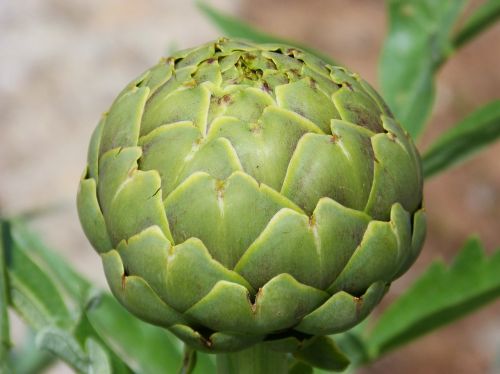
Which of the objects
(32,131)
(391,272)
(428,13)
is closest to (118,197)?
(391,272)

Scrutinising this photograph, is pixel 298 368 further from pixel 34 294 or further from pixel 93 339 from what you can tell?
pixel 34 294

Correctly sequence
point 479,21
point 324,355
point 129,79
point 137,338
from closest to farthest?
1. point 324,355
2. point 137,338
3. point 479,21
4. point 129,79

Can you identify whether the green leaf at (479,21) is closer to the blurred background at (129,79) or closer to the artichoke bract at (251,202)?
the artichoke bract at (251,202)

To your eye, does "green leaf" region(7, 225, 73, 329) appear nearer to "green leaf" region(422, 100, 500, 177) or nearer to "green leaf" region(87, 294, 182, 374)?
"green leaf" region(87, 294, 182, 374)

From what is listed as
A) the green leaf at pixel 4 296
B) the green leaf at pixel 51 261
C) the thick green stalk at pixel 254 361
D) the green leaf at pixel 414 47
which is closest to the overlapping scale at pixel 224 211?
the thick green stalk at pixel 254 361

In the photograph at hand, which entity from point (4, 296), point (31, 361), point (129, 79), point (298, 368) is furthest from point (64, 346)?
point (129, 79)

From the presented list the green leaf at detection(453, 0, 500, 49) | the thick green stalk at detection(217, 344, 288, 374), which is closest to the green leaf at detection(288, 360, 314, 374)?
the thick green stalk at detection(217, 344, 288, 374)
